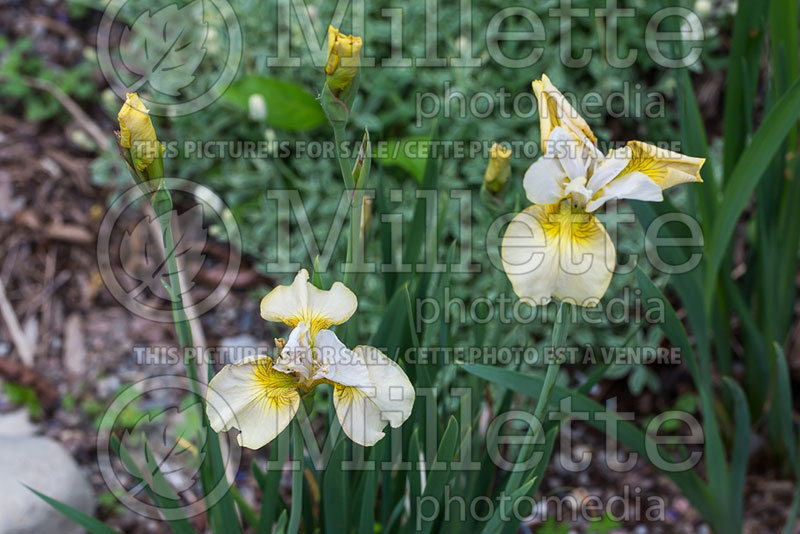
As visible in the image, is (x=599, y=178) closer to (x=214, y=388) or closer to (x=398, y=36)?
(x=214, y=388)

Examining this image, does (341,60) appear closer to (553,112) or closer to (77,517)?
(553,112)

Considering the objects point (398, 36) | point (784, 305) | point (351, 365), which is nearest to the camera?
point (351, 365)

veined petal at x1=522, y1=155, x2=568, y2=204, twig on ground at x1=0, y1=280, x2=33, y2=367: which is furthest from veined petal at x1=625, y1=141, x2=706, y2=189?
twig on ground at x1=0, y1=280, x2=33, y2=367

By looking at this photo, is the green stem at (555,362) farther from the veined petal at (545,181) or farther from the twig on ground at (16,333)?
the twig on ground at (16,333)

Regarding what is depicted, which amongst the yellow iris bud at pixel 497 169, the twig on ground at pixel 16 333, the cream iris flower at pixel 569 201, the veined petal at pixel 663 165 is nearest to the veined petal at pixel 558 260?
the cream iris flower at pixel 569 201

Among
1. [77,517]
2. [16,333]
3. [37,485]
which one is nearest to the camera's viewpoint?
[77,517]

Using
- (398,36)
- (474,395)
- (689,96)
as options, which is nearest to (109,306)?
Result: (398,36)

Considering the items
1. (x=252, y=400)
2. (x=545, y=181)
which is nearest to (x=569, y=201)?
(x=545, y=181)
